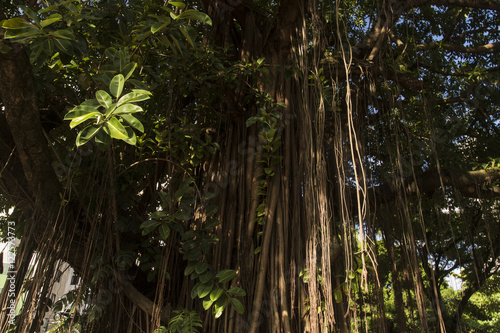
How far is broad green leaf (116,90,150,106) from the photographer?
3.43ft

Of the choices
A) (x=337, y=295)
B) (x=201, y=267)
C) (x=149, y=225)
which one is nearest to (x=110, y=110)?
(x=149, y=225)

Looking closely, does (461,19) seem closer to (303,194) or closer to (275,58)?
(275,58)

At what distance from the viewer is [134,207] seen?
1.87 metres

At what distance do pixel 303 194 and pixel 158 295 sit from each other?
2.73 feet

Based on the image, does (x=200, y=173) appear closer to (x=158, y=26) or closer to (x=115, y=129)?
(x=158, y=26)

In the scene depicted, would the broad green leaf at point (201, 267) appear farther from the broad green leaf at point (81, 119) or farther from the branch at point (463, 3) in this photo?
the branch at point (463, 3)

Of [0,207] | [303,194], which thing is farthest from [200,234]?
[0,207]

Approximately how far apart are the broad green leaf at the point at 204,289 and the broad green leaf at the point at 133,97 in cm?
77

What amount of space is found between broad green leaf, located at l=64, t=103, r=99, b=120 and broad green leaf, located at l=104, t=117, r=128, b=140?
84mm

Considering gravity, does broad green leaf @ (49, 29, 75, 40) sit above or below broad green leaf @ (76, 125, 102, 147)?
above

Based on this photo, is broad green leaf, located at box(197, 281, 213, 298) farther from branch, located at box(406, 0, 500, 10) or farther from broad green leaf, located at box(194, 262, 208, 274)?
branch, located at box(406, 0, 500, 10)

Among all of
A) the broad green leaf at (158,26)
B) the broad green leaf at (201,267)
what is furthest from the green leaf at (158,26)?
the broad green leaf at (201,267)

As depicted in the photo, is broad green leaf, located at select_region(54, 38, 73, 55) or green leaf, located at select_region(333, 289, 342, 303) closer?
broad green leaf, located at select_region(54, 38, 73, 55)

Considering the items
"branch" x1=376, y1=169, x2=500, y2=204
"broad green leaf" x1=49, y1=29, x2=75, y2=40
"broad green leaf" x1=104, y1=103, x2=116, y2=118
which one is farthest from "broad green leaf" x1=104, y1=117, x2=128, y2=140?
"branch" x1=376, y1=169, x2=500, y2=204
